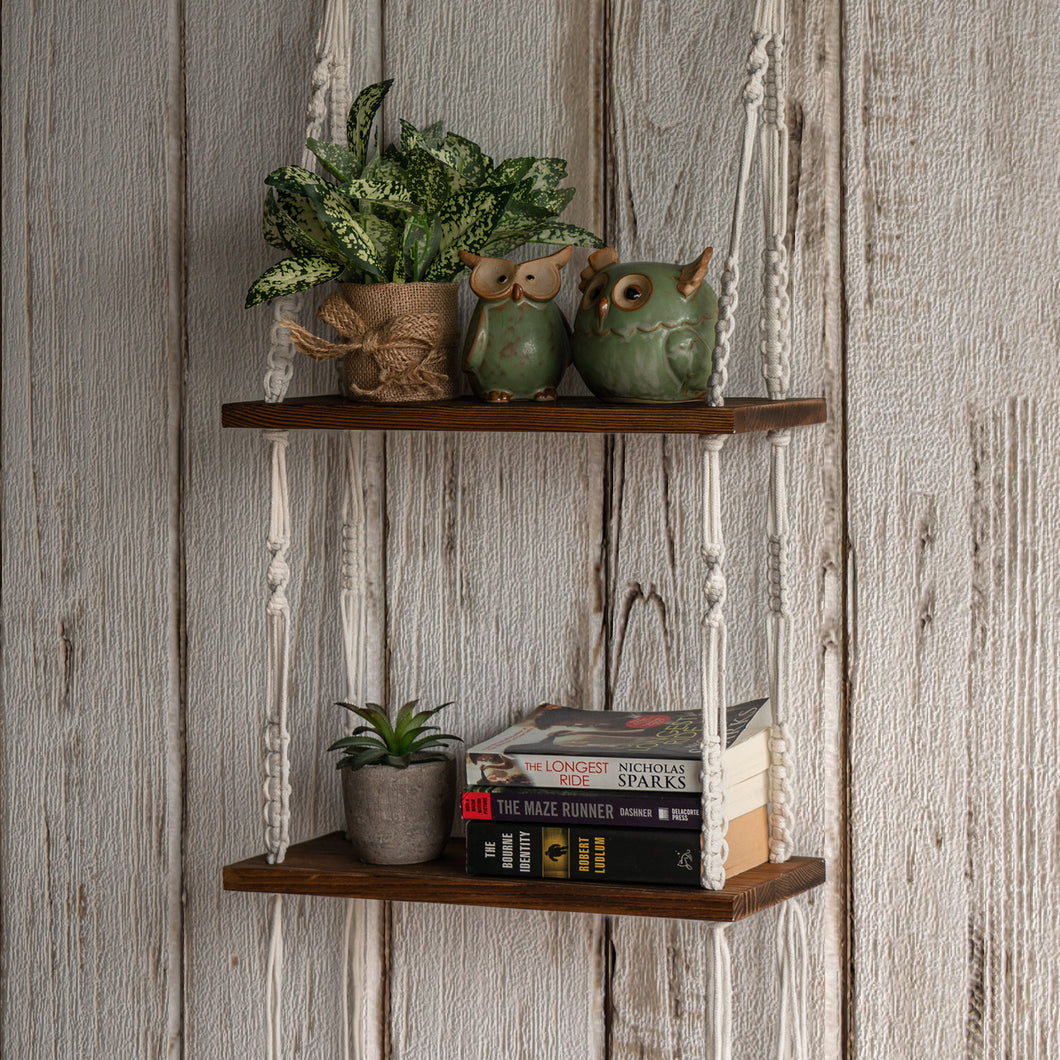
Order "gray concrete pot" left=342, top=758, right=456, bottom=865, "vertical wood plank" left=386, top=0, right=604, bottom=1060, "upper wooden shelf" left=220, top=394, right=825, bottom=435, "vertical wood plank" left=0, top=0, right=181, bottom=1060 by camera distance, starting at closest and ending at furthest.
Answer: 1. "upper wooden shelf" left=220, top=394, right=825, bottom=435
2. "gray concrete pot" left=342, top=758, right=456, bottom=865
3. "vertical wood plank" left=386, top=0, right=604, bottom=1060
4. "vertical wood plank" left=0, top=0, right=181, bottom=1060

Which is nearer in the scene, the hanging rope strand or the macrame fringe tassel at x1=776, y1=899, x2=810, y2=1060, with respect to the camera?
the hanging rope strand

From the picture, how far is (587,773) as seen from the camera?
3.06ft

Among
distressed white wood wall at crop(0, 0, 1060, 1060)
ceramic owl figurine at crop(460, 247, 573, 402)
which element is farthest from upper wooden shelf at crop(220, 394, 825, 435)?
distressed white wood wall at crop(0, 0, 1060, 1060)

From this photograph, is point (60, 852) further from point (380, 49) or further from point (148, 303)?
point (380, 49)

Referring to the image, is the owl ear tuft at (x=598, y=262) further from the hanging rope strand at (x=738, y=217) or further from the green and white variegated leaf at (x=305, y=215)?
the green and white variegated leaf at (x=305, y=215)

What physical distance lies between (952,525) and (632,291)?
31 centimetres

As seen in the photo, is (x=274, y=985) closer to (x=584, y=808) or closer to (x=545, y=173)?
(x=584, y=808)

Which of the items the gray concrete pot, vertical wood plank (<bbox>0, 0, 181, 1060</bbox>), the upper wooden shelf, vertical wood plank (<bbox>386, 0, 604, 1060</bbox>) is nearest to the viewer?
the upper wooden shelf

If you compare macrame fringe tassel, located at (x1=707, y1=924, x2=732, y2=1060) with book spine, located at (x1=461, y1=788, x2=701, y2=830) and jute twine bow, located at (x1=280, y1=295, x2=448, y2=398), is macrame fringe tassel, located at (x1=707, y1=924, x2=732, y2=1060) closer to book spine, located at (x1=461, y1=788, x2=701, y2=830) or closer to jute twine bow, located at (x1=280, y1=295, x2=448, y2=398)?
book spine, located at (x1=461, y1=788, x2=701, y2=830)

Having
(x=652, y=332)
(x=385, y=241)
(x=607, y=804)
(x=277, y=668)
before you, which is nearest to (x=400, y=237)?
(x=385, y=241)

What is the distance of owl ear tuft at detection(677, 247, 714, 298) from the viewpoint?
911 mm

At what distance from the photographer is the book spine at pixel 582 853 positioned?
911 millimetres

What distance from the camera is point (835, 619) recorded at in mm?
1039

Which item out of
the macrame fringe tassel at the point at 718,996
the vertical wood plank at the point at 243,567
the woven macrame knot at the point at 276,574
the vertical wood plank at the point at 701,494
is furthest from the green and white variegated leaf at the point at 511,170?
the macrame fringe tassel at the point at 718,996
